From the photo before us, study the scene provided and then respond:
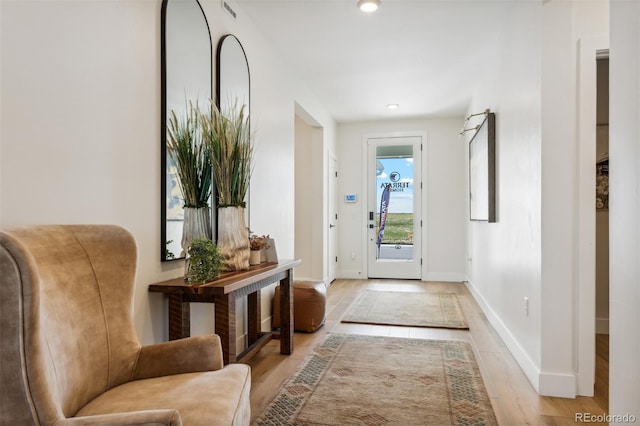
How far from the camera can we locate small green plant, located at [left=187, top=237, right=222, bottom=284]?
1.98 metres

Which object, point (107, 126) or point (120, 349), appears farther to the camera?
point (107, 126)

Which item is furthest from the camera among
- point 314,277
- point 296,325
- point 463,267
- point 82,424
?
point 463,267

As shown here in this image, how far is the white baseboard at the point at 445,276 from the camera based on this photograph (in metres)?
6.29

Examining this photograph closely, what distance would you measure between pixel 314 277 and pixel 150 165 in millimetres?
3806

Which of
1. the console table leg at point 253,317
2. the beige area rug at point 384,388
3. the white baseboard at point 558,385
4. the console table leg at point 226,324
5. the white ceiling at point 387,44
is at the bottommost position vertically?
the beige area rug at point 384,388

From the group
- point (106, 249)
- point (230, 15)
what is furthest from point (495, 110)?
point (106, 249)

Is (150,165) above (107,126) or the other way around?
the other way around

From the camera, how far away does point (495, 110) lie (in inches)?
145

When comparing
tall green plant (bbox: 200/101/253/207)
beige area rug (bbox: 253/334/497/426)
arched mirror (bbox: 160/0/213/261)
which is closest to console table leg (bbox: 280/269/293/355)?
beige area rug (bbox: 253/334/497/426)

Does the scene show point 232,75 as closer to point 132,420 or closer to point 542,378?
point 132,420

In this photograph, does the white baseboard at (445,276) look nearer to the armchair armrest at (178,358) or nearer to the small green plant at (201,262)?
the small green plant at (201,262)

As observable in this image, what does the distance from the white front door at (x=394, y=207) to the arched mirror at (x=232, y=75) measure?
12.4ft

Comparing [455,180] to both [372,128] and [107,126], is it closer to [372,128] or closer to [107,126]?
[372,128]

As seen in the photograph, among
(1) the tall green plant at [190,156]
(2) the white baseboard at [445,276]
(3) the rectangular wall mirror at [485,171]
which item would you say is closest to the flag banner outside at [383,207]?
(2) the white baseboard at [445,276]
